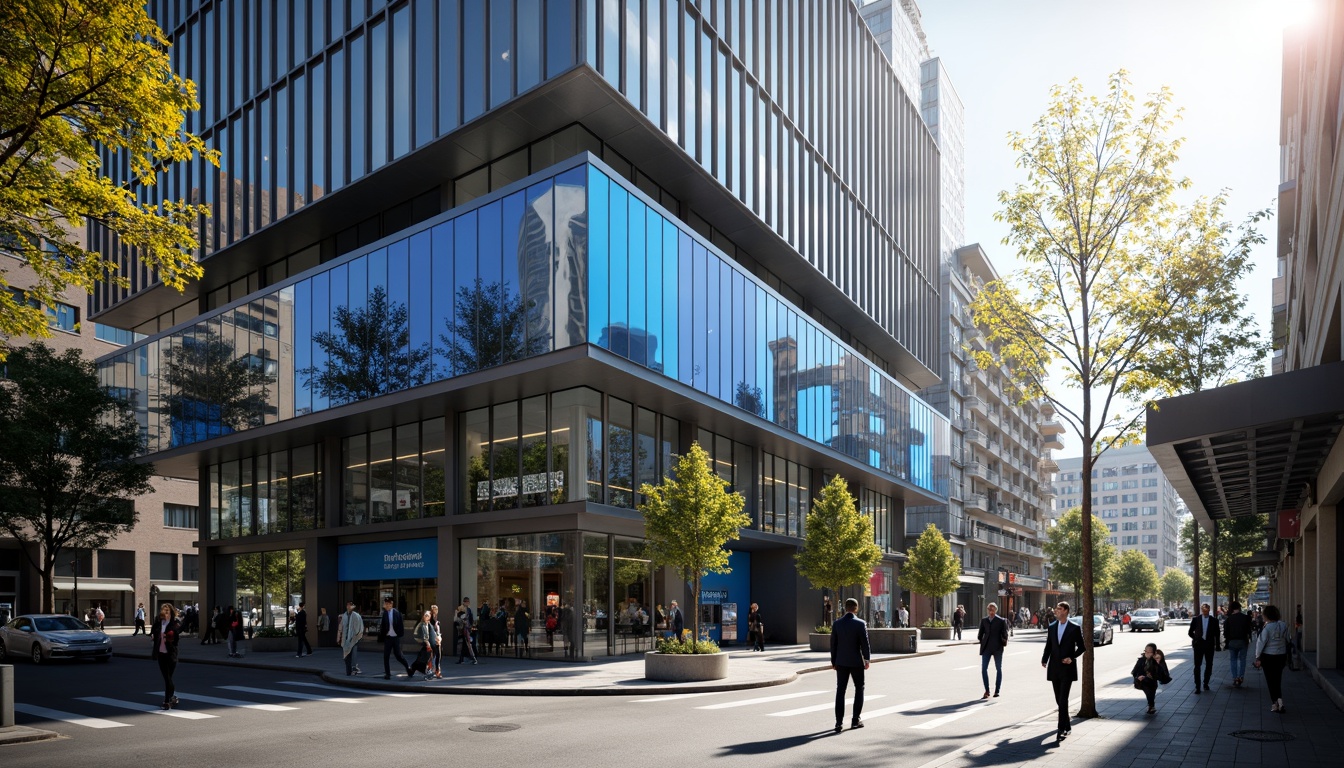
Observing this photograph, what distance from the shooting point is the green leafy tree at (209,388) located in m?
35.8

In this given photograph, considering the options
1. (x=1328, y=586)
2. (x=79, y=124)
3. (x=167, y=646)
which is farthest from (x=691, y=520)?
(x=79, y=124)

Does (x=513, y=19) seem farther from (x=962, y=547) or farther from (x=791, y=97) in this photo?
(x=962, y=547)

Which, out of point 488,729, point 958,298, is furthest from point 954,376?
point 488,729

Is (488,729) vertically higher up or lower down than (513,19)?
lower down

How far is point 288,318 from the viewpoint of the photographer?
34.7m

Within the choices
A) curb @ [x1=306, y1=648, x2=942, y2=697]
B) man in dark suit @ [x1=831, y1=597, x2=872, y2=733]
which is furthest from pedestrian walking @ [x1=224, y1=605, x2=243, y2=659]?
man in dark suit @ [x1=831, y1=597, x2=872, y2=733]

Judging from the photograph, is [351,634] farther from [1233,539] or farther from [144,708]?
[1233,539]

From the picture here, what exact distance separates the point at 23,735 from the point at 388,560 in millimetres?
20131

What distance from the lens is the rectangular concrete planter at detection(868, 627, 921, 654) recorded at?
3541 centimetres

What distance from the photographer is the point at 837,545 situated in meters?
34.1

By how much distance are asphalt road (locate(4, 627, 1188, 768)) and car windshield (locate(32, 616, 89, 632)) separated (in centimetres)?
696

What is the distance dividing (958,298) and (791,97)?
162 feet

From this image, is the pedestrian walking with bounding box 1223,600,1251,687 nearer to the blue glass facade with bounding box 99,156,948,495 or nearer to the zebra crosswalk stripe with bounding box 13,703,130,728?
the blue glass facade with bounding box 99,156,948,495

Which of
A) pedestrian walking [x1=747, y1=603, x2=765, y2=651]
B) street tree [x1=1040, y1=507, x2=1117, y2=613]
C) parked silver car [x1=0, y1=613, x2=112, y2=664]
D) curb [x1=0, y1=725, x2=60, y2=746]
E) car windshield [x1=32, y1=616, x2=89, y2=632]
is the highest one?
curb [x1=0, y1=725, x2=60, y2=746]
